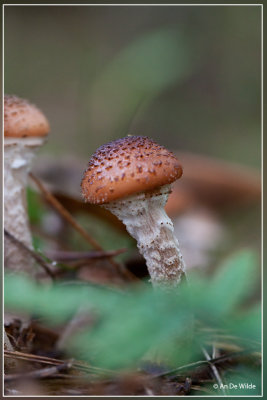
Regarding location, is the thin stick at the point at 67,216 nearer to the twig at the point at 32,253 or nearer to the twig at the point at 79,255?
the twig at the point at 79,255

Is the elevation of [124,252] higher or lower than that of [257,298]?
higher

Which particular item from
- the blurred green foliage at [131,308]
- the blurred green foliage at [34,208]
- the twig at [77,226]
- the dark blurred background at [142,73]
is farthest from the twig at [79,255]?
the blurred green foliage at [131,308]

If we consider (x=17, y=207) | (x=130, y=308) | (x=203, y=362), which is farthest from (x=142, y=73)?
(x=130, y=308)

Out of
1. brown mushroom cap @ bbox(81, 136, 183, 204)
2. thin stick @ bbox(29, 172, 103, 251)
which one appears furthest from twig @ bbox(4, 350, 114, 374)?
thin stick @ bbox(29, 172, 103, 251)

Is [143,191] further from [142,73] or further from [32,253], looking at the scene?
[142,73]

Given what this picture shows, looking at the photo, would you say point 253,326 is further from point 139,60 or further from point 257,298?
point 139,60

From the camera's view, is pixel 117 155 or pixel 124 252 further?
pixel 124 252

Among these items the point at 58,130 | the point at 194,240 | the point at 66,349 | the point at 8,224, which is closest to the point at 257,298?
the point at 194,240
